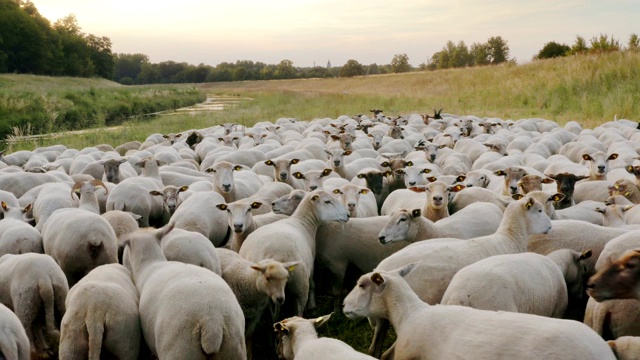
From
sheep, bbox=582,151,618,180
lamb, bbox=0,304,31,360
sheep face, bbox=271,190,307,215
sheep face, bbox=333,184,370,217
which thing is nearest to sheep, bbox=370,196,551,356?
sheep face, bbox=333,184,370,217

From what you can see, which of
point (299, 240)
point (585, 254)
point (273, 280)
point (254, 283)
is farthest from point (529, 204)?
point (254, 283)

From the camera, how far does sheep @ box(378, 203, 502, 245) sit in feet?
21.0

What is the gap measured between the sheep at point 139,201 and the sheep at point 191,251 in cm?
269

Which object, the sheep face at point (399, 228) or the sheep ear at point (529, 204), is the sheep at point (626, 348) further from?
the sheep face at point (399, 228)

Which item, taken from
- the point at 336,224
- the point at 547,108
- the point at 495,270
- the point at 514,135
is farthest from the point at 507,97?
the point at 495,270

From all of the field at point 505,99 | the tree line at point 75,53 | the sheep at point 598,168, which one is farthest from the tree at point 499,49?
the sheep at point 598,168

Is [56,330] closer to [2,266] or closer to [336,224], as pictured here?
[2,266]

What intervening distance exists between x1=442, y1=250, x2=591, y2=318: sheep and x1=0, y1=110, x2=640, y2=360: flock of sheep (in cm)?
2

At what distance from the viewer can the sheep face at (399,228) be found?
634 centimetres

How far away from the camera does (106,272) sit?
5.14 metres

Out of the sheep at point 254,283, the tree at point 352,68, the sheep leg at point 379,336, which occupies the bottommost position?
the sheep leg at point 379,336

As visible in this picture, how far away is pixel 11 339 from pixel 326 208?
11.7ft

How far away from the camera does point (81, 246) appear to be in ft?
20.3

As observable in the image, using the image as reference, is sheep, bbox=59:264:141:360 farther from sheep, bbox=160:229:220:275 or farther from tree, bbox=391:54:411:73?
tree, bbox=391:54:411:73
